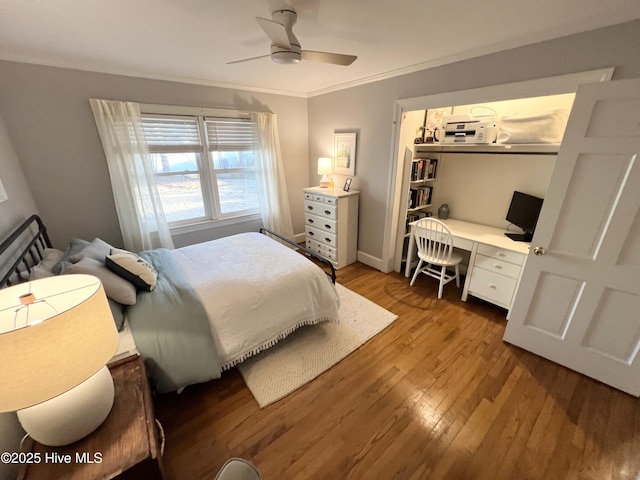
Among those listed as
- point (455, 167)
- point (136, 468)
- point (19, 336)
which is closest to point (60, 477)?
point (136, 468)

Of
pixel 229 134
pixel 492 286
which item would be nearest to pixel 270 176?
pixel 229 134

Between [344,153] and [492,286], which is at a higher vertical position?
[344,153]

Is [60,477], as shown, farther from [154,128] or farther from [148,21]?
[154,128]

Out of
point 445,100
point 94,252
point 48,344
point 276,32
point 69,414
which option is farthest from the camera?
point 445,100

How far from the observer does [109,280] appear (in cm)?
151

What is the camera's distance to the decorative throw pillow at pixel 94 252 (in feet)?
5.23

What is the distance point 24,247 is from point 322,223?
8.76 ft

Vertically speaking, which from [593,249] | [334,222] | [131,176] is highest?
[131,176]

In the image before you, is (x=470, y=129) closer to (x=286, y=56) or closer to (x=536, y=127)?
(x=536, y=127)

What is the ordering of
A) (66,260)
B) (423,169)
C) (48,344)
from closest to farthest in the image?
(48,344)
(66,260)
(423,169)

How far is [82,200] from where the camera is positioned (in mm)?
2564

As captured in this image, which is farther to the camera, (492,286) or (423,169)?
(423,169)

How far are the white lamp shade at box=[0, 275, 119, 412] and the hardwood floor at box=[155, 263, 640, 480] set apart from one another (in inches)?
37.2

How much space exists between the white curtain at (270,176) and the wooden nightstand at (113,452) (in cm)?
287
